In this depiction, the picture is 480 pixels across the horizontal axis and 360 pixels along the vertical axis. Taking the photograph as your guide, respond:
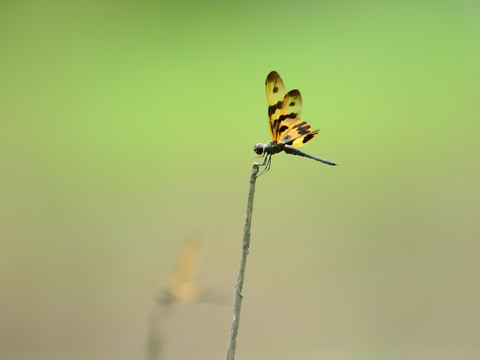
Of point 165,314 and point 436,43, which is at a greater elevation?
point 436,43

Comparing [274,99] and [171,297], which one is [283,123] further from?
[171,297]

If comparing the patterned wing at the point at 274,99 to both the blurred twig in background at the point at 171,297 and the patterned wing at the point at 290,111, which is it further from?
the blurred twig in background at the point at 171,297

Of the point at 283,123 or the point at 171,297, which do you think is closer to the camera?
the point at 171,297

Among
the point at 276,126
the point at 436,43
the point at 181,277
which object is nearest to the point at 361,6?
the point at 436,43

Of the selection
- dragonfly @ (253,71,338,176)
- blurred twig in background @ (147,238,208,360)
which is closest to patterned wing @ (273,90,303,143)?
dragonfly @ (253,71,338,176)

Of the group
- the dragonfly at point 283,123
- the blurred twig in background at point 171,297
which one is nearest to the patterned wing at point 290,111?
the dragonfly at point 283,123

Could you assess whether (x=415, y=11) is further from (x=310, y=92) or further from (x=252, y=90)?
(x=252, y=90)

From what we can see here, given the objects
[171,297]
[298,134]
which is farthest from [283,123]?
[171,297]

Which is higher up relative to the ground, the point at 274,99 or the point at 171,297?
the point at 274,99
